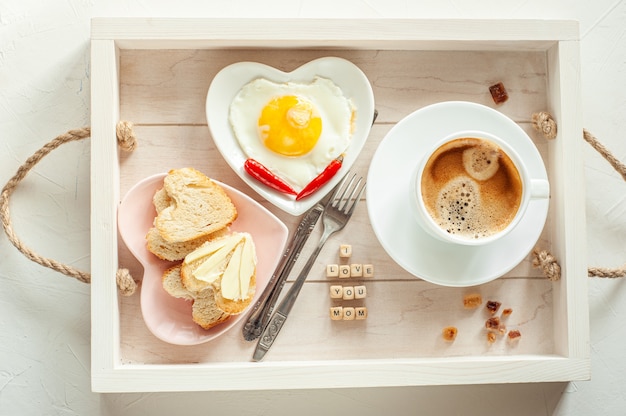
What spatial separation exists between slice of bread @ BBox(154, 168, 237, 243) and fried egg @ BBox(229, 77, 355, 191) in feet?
0.42

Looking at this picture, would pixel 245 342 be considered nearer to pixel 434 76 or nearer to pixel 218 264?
pixel 218 264

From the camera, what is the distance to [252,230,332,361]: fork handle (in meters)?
1.35

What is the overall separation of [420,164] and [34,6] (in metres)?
1.01

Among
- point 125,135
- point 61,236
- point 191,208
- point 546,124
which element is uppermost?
point 546,124

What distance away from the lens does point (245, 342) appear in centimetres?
136

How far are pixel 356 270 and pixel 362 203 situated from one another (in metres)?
0.16

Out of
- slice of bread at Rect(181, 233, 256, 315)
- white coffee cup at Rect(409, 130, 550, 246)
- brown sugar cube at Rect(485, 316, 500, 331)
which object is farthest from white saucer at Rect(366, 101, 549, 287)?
slice of bread at Rect(181, 233, 256, 315)

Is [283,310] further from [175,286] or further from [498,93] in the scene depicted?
[498,93]

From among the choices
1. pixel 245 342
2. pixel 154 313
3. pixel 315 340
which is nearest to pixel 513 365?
pixel 315 340

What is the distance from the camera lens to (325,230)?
1376 mm

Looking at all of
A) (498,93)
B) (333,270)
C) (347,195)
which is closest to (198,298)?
(333,270)

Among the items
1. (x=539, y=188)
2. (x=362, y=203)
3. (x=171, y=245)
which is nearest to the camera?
(x=539, y=188)

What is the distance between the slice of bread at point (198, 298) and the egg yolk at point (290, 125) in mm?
354

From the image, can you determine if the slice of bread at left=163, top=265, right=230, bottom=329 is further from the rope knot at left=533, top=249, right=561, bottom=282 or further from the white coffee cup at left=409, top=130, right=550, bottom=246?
the rope knot at left=533, top=249, right=561, bottom=282
